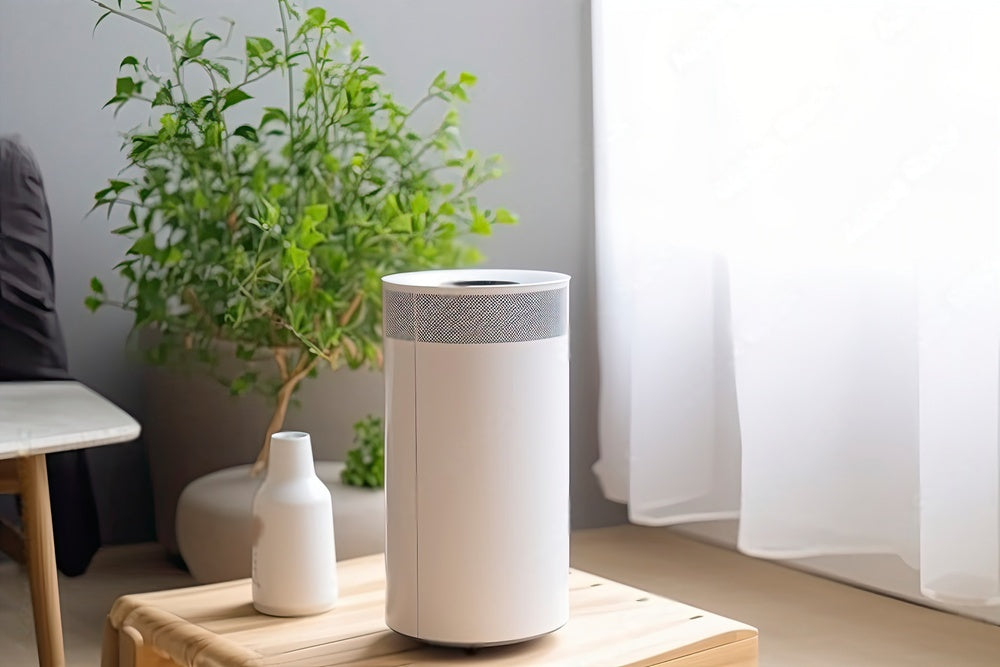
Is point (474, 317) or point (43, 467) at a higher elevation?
point (474, 317)

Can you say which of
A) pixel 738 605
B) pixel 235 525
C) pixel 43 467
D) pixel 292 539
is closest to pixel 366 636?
pixel 292 539

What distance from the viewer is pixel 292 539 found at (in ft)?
4.00

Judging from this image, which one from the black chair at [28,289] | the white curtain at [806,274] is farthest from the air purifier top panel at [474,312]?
the black chair at [28,289]

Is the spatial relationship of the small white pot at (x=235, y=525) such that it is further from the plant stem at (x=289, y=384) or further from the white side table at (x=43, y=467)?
the white side table at (x=43, y=467)

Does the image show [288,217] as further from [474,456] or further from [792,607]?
[792,607]

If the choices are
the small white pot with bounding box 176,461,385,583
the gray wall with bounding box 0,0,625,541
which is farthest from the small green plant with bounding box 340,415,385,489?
the gray wall with bounding box 0,0,625,541

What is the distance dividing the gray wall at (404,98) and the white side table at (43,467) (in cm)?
54

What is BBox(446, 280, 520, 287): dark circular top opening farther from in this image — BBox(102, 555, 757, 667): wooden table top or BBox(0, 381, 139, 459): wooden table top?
BBox(0, 381, 139, 459): wooden table top

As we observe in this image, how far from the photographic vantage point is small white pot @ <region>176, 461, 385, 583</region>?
5.66 ft

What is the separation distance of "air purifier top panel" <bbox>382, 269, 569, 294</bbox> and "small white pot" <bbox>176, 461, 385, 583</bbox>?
0.63 m

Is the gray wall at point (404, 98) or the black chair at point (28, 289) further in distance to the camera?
the gray wall at point (404, 98)

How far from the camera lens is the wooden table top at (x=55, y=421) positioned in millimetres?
1354

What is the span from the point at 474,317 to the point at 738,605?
975 mm

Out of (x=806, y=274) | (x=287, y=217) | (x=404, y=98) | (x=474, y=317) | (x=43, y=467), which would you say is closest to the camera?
(x=474, y=317)
